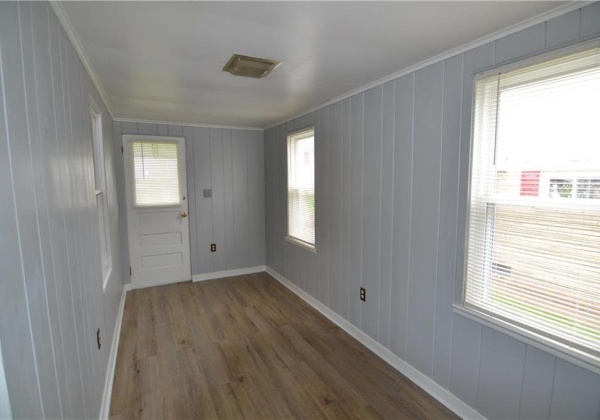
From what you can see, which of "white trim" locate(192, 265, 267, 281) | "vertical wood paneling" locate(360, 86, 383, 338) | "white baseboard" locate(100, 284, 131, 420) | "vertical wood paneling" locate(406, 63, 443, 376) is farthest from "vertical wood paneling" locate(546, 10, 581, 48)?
"white trim" locate(192, 265, 267, 281)

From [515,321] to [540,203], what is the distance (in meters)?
0.64

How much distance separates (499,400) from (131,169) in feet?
14.2

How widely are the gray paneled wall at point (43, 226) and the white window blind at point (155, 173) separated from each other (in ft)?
7.93

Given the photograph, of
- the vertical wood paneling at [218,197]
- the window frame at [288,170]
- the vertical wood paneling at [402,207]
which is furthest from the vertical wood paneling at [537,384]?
the vertical wood paneling at [218,197]

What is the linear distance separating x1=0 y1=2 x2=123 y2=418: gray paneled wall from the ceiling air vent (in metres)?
0.88

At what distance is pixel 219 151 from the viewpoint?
4523 mm

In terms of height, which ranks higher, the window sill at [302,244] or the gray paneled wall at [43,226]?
the gray paneled wall at [43,226]

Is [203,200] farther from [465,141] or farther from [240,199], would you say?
[465,141]

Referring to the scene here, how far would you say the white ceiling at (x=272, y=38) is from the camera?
55.7 inches

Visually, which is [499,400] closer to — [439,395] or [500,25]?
[439,395]

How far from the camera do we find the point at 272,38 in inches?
67.4

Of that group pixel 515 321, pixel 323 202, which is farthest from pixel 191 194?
pixel 515 321

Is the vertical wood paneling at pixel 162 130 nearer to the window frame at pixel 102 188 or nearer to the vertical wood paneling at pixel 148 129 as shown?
A: the vertical wood paneling at pixel 148 129

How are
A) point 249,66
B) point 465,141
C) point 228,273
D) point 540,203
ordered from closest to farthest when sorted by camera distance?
1. point 540,203
2. point 465,141
3. point 249,66
4. point 228,273
